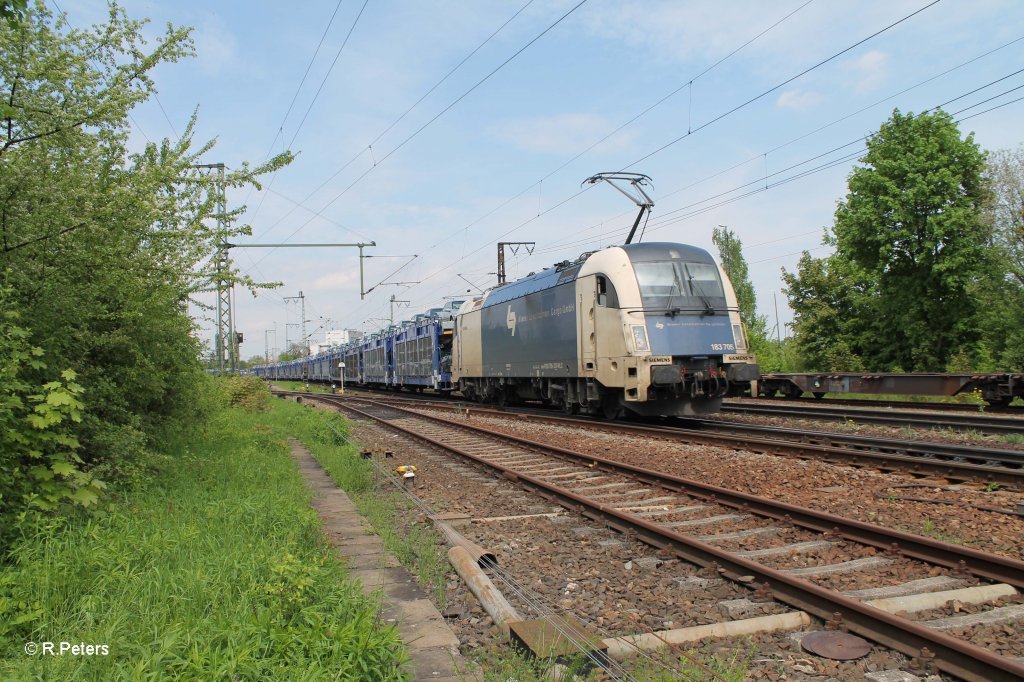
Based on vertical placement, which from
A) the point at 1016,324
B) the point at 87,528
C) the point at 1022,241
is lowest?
the point at 87,528

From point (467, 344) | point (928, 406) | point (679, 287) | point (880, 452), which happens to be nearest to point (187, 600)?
point (880, 452)

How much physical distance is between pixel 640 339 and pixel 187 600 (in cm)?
1011

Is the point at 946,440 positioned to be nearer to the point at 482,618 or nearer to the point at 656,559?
the point at 656,559

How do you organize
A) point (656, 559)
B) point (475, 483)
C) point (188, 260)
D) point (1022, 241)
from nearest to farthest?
1. point (656, 559)
2. point (188, 260)
3. point (475, 483)
4. point (1022, 241)

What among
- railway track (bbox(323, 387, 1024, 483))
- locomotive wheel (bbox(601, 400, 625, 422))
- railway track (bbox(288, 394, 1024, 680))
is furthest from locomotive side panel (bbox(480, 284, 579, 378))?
railway track (bbox(288, 394, 1024, 680))

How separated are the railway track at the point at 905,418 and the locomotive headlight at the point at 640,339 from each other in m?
4.33

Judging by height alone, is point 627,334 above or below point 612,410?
above

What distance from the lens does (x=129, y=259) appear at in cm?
688

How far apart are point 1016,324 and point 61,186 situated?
2569cm

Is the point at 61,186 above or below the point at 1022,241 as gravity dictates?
below

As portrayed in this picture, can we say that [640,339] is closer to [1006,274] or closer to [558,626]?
[558,626]

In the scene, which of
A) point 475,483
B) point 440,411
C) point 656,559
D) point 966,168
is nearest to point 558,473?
point 475,483

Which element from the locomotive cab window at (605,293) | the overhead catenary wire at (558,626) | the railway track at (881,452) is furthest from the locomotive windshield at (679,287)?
the overhead catenary wire at (558,626)

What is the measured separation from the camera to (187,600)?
3771 millimetres
